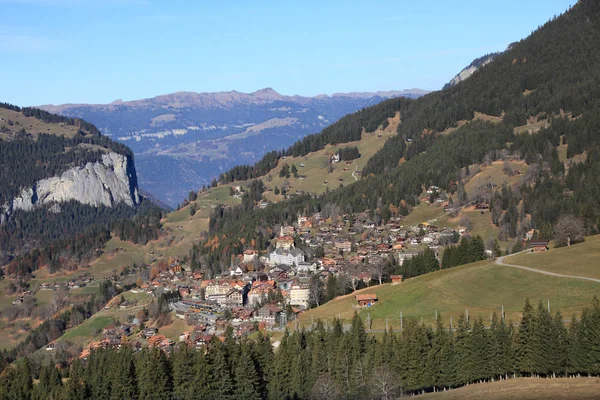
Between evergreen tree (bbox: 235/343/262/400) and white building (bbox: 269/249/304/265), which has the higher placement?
evergreen tree (bbox: 235/343/262/400)

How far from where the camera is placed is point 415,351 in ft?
289

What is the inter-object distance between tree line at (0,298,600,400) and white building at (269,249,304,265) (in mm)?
86348

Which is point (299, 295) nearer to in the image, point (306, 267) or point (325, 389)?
point (306, 267)

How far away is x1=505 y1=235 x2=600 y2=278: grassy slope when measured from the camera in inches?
4528

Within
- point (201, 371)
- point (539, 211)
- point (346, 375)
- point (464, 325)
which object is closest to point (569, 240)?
point (539, 211)

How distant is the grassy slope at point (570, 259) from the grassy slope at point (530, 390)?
114 feet

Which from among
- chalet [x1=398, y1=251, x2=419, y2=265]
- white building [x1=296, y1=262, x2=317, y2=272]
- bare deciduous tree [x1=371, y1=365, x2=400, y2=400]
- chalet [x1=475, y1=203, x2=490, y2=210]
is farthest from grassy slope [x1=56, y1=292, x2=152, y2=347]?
bare deciduous tree [x1=371, y1=365, x2=400, y2=400]

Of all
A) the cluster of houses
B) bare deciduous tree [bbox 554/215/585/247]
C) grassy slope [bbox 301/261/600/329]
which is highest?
bare deciduous tree [bbox 554/215/585/247]

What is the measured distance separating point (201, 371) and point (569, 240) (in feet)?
241

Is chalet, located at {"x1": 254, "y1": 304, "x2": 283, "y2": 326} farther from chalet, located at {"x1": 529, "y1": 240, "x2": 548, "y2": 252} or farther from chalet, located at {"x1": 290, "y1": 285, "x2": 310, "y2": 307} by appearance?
chalet, located at {"x1": 529, "y1": 240, "x2": 548, "y2": 252}

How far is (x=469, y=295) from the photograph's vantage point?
114 metres

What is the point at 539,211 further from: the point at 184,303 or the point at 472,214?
the point at 184,303

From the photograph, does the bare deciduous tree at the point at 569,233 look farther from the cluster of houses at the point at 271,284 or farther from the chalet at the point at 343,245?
the chalet at the point at 343,245

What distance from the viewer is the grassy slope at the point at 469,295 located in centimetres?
10500
